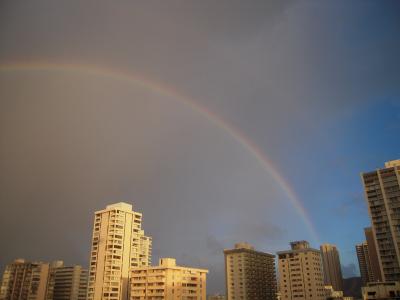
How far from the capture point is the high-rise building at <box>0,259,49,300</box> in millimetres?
149250

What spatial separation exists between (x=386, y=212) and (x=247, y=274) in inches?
2510

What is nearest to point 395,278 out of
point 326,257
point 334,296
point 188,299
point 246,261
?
point 334,296

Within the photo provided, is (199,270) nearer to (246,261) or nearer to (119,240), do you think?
(119,240)

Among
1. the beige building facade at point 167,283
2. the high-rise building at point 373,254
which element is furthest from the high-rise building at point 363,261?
the beige building facade at point 167,283

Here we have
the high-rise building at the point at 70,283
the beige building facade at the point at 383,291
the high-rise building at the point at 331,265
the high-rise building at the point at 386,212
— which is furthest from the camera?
the high-rise building at the point at 331,265

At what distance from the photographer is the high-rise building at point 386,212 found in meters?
85.1

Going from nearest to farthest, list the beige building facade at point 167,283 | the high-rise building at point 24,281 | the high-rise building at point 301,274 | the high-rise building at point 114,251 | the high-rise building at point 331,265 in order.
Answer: the beige building facade at point 167,283, the high-rise building at point 114,251, the high-rise building at point 301,274, the high-rise building at point 24,281, the high-rise building at point 331,265

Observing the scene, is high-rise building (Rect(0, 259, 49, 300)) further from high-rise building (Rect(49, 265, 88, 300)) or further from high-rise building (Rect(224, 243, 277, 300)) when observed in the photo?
high-rise building (Rect(224, 243, 277, 300))

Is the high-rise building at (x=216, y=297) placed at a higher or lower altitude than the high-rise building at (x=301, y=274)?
lower

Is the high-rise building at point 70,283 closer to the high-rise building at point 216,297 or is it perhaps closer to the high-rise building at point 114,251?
the high-rise building at point 216,297

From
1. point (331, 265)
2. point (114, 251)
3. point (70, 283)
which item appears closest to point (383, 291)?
point (114, 251)

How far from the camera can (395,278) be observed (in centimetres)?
8388

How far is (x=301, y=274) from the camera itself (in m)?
123

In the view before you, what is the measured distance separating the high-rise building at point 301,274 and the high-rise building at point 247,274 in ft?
47.6
